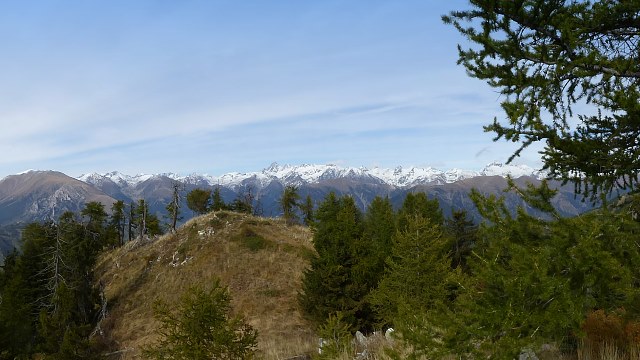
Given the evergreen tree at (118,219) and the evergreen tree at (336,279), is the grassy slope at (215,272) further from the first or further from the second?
the evergreen tree at (118,219)

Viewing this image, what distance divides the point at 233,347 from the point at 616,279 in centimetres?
912

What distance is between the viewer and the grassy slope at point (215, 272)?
112ft

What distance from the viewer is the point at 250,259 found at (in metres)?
41.9

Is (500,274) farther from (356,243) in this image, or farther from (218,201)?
(218,201)

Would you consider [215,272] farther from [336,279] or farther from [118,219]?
[118,219]

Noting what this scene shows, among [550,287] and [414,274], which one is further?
[414,274]

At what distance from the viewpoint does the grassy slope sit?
34.2 metres

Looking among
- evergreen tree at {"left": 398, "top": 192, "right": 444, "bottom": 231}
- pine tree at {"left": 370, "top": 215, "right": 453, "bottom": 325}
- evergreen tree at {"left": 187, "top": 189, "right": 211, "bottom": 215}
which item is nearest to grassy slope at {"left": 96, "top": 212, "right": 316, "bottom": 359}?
pine tree at {"left": 370, "top": 215, "right": 453, "bottom": 325}

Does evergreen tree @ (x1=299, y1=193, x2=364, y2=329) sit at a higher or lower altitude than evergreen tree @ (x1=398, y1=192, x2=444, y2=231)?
lower

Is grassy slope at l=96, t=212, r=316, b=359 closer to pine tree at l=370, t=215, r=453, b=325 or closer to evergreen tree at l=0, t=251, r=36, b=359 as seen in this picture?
evergreen tree at l=0, t=251, r=36, b=359

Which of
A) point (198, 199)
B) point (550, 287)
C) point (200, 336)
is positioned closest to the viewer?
point (550, 287)

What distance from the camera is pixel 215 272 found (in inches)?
1606

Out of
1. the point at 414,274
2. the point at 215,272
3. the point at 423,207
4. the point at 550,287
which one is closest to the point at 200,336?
the point at 550,287

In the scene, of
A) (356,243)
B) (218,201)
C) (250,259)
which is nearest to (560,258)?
(356,243)
